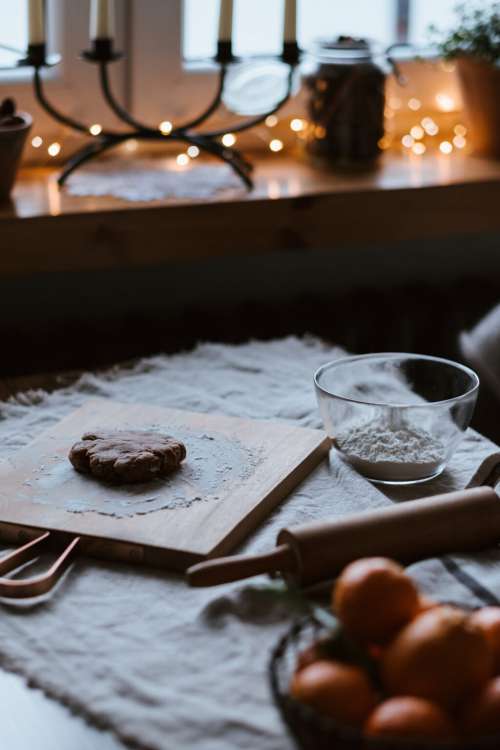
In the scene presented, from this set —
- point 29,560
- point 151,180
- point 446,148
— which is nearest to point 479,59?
point 446,148

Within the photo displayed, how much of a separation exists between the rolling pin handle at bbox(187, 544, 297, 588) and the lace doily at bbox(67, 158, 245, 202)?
1052mm

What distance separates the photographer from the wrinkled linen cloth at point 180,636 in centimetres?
76

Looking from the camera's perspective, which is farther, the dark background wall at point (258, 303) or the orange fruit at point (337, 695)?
the dark background wall at point (258, 303)

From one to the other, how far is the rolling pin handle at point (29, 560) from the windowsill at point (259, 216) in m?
0.82

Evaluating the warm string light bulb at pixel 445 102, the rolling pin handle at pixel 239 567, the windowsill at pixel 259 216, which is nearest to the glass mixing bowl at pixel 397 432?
the rolling pin handle at pixel 239 567

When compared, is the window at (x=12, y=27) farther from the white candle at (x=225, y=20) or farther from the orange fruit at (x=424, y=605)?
the orange fruit at (x=424, y=605)

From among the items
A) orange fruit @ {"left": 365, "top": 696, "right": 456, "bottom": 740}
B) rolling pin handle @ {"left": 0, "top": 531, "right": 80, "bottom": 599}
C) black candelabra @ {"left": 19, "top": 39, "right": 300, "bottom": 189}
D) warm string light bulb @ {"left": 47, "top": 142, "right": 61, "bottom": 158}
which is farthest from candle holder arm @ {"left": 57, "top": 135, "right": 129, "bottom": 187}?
orange fruit @ {"left": 365, "top": 696, "right": 456, "bottom": 740}

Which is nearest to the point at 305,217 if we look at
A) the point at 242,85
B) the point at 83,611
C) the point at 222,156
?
the point at 222,156

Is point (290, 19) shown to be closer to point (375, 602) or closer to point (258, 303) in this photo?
point (258, 303)

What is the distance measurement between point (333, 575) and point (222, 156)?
118 centimetres

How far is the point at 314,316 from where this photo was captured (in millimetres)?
2201

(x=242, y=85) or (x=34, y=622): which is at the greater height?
(x=242, y=85)

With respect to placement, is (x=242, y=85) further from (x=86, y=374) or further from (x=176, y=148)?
(x=86, y=374)

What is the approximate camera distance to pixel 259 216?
6.23 feet
